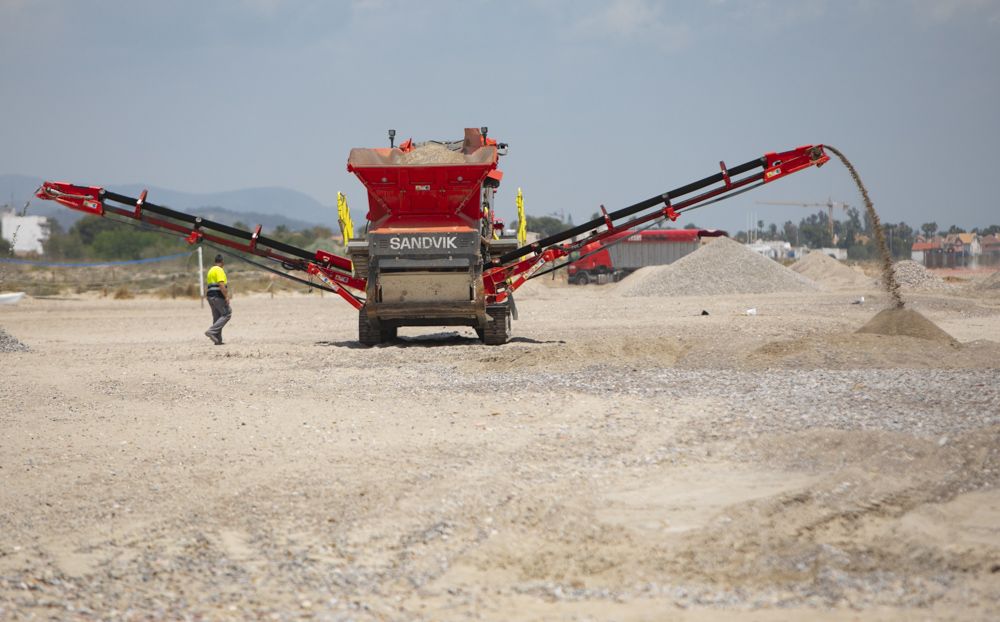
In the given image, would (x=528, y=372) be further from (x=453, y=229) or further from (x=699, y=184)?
(x=699, y=184)

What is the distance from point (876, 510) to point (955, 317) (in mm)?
20956

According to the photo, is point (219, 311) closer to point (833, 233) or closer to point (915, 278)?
point (915, 278)

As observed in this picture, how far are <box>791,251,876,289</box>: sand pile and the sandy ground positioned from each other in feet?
128

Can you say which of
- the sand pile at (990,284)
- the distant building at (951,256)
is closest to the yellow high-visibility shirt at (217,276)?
→ the sand pile at (990,284)

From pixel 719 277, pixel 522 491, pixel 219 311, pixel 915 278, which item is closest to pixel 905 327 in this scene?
pixel 522 491

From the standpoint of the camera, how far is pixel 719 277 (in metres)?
43.5

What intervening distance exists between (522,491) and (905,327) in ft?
35.2

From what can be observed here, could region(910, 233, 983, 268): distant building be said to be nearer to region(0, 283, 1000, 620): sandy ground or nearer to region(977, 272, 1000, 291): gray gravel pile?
region(977, 272, 1000, 291): gray gravel pile

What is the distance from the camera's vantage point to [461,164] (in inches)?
690

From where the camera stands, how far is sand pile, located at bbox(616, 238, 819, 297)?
1679 inches

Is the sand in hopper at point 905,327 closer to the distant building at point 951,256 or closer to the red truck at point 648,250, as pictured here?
the red truck at point 648,250

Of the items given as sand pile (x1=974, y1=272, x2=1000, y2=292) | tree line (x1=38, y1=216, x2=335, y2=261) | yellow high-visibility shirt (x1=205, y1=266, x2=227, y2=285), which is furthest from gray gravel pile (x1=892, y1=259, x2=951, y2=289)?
tree line (x1=38, y1=216, x2=335, y2=261)

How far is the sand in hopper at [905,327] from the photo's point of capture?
16.4m

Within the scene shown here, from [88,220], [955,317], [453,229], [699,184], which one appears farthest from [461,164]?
[88,220]
